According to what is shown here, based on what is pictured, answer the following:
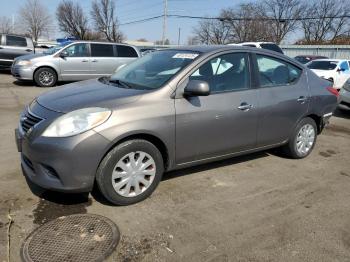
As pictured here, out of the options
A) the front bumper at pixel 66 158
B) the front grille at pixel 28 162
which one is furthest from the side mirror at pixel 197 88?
the front grille at pixel 28 162

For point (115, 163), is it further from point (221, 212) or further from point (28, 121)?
point (221, 212)

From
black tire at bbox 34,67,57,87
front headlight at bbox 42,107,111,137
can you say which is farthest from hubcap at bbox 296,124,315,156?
black tire at bbox 34,67,57,87

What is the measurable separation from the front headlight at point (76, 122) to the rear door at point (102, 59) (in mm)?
9978

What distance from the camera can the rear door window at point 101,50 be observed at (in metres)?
13.0

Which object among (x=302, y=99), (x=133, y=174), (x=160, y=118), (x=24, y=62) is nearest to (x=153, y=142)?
(x=160, y=118)

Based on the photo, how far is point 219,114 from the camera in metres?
4.12

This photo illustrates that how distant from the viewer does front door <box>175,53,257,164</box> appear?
3926mm

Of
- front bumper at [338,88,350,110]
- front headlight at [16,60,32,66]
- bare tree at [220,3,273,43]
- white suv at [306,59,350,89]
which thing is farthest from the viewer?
bare tree at [220,3,273,43]

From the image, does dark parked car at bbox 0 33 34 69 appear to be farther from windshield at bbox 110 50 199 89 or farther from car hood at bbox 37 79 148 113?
car hood at bbox 37 79 148 113

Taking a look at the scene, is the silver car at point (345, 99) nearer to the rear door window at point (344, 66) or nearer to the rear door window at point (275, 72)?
the rear door window at point (275, 72)


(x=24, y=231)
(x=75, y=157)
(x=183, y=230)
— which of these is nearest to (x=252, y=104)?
(x=183, y=230)

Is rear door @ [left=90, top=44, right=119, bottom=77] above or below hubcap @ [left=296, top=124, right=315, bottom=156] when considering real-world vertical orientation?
above

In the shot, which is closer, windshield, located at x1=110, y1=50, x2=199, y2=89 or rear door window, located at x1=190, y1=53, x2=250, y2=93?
windshield, located at x1=110, y1=50, x2=199, y2=89

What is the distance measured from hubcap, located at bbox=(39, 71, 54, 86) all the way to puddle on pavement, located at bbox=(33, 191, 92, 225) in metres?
9.49
